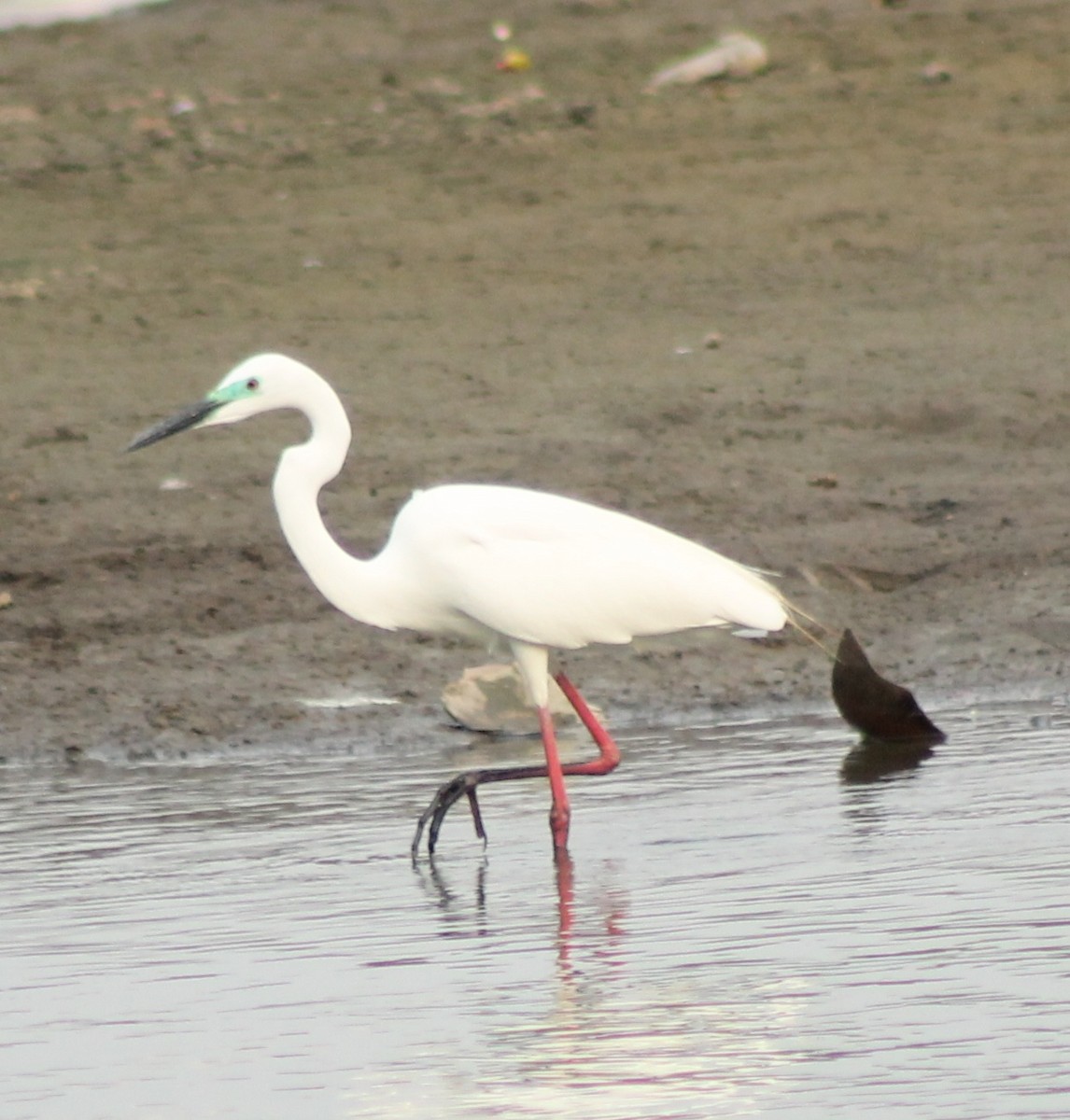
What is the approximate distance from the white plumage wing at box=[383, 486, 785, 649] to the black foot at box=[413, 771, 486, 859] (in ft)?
1.53

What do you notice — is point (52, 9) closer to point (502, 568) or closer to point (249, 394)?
point (249, 394)

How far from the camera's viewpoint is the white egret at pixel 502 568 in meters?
7.42

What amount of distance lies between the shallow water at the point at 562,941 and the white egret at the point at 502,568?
0.47 metres

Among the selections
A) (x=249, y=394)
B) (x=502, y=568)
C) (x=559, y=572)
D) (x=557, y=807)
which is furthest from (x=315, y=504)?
(x=557, y=807)

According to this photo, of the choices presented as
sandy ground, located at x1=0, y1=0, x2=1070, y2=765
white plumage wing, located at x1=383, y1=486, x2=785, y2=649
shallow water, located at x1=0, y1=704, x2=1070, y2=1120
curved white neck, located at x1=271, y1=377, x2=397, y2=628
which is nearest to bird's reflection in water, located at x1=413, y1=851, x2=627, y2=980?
shallow water, located at x1=0, y1=704, x2=1070, y2=1120

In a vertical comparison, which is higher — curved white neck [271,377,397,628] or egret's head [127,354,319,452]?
egret's head [127,354,319,452]

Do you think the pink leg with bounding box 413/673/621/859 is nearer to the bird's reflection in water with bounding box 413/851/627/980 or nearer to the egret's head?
the bird's reflection in water with bounding box 413/851/627/980

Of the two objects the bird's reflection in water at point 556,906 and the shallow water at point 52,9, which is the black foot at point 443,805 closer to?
the bird's reflection in water at point 556,906

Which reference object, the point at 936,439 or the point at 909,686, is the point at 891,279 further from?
the point at 909,686

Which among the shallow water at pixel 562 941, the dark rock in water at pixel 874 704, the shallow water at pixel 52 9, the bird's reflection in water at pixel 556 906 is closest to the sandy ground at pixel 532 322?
the shallow water at pixel 52 9

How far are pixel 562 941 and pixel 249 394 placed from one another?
6.87 feet

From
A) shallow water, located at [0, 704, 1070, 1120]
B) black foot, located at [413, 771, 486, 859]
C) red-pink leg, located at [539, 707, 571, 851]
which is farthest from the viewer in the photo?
red-pink leg, located at [539, 707, 571, 851]

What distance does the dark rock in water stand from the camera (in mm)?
7984

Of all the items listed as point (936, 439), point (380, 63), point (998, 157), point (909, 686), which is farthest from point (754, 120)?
point (909, 686)
